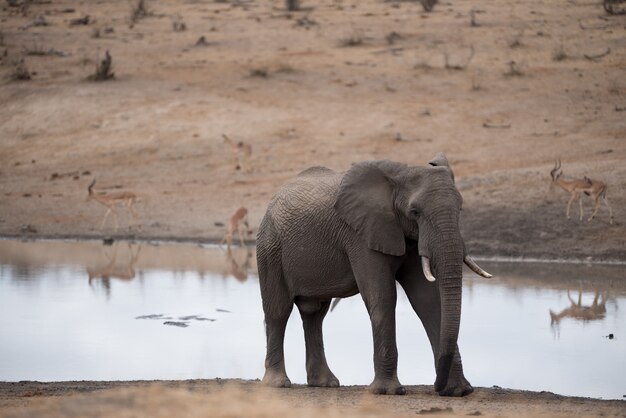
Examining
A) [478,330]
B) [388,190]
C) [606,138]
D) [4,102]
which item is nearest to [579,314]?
[478,330]

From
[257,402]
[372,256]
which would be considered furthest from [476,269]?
[257,402]

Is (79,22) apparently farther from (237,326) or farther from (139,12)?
(237,326)

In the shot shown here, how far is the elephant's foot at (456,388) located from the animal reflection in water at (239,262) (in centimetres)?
895

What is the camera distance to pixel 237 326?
13672mm

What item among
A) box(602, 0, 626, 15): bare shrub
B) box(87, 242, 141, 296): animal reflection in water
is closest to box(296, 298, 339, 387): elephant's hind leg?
box(87, 242, 141, 296): animal reflection in water

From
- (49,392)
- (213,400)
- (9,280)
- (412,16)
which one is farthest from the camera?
(412,16)

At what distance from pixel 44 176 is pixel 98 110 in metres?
3.67

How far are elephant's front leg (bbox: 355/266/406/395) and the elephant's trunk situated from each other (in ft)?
1.56

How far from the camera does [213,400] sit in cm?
755

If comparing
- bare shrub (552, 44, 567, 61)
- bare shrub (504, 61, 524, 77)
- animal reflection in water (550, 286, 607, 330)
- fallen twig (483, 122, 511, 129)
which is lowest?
animal reflection in water (550, 286, 607, 330)

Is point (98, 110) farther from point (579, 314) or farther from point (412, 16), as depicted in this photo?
point (579, 314)

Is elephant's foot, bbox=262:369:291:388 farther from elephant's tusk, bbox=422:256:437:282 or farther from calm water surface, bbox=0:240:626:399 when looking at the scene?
elephant's tusk, bbox=422:256:437:282

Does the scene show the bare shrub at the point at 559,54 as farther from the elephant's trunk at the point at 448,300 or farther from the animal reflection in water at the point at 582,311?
the elephant's trunk at the point at 448,300

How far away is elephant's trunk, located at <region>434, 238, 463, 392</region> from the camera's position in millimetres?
8414
